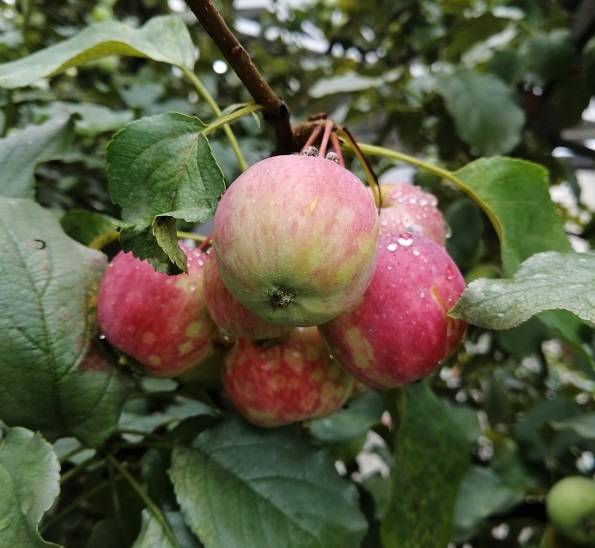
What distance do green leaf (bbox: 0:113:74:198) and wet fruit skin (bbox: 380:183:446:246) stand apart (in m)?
0.32

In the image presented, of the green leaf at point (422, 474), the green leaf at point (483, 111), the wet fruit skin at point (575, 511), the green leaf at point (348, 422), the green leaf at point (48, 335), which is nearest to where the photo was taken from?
the green leaf at point (48, 335)

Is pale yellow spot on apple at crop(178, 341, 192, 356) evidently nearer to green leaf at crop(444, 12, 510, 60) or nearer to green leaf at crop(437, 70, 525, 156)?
green leaf at crop(437, 70, 525, 156)

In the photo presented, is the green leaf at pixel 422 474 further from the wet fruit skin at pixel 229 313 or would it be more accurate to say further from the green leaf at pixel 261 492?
the wet fruit skin at pixel 229 313

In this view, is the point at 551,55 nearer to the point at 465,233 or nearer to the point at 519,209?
the point at 465,233

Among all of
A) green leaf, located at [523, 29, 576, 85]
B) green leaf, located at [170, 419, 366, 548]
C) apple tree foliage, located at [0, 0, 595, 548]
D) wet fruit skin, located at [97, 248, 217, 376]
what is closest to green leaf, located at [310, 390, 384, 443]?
apple tree foliage, located at [0, 0, 595, 548]

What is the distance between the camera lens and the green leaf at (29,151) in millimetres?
607

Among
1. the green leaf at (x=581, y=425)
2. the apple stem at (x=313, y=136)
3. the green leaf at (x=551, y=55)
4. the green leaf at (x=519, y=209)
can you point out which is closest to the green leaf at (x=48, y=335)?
the apple stem at (x=313, y=136)

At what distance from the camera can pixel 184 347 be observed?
0.51 meters

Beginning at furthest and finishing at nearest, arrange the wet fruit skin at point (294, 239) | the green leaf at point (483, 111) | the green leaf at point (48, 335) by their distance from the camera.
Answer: the green leaf at point (483, 111)
the green leaf at point (48, 335)
the wet fruit skin at point (294, 239)

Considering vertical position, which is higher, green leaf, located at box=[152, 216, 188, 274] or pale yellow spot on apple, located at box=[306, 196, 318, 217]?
pale yellow spot on apple, located at box=[306, 196, 318, 217]

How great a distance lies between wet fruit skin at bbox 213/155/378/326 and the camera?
15.3 inches

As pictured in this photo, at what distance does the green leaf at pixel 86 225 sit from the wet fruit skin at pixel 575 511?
0.65m

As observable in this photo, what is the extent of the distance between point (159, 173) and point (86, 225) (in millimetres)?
202

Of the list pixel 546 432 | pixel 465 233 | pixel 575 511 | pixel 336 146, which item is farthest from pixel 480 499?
pixel 336 146
